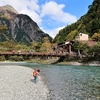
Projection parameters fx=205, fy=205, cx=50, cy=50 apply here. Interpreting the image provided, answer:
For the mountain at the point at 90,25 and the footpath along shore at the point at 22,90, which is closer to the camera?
the footpath along shore at the point at 22,90

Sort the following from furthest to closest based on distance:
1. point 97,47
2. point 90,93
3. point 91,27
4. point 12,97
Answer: point 91,27 < point 97,47 < point 90,93 < point 12,97

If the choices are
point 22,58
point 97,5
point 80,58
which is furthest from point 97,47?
point 97,5

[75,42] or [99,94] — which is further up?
[75,42]

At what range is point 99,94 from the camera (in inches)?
758

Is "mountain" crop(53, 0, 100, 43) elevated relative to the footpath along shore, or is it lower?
elevated

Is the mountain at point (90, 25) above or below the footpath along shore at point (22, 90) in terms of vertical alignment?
above

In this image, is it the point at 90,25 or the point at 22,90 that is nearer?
the point at 22,90

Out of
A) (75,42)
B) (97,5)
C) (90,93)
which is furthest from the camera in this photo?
(97,5)

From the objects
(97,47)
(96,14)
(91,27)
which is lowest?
(97,47)

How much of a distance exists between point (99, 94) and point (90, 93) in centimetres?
89

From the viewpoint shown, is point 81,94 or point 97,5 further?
point 97,5

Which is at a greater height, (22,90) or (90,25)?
(90,25)

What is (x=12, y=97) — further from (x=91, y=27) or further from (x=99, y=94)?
(x=91, y=27)

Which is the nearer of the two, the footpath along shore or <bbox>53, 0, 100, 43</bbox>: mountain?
the footpath along shore
